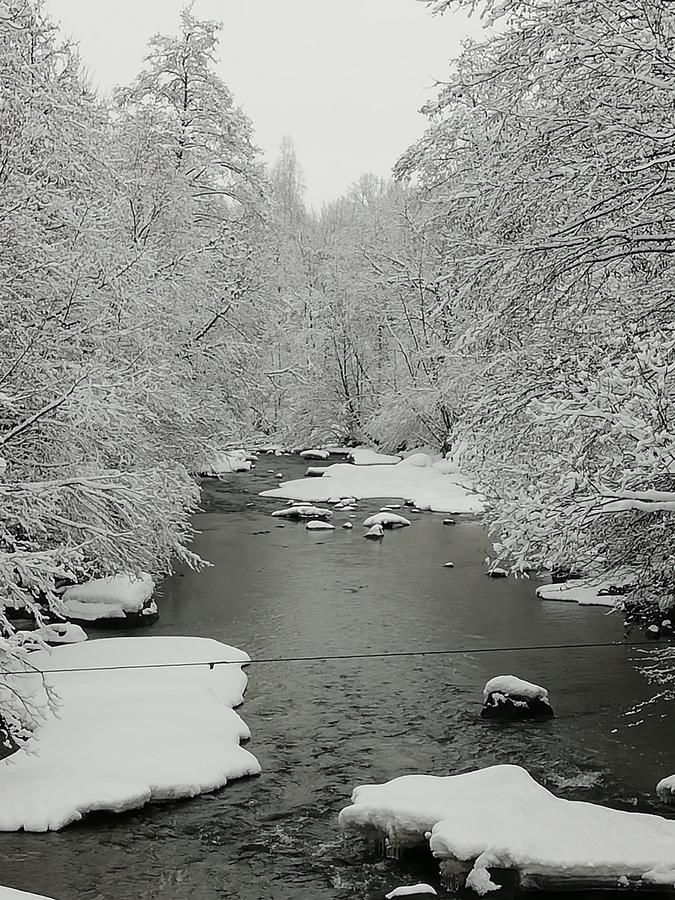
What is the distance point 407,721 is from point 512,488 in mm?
3124

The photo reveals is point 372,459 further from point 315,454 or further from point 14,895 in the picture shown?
point 14,895

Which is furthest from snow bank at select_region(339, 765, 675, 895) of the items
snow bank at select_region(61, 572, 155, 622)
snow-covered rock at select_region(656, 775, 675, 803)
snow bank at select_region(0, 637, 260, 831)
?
snow bank at select_region(61, 572, 155, 622)

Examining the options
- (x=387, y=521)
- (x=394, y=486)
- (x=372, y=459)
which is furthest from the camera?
(x=372, y=459)

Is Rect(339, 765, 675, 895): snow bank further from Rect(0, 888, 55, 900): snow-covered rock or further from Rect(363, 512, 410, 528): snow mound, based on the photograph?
Rect(363, 512, 410, 528): snow mound

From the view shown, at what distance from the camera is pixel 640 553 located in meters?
10.2

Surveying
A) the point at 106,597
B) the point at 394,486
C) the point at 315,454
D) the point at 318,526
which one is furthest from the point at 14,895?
the point at 315,454

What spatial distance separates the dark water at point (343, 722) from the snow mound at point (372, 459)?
15430 mm

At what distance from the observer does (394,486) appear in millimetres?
32125

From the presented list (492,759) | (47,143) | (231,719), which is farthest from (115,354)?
(492,759)

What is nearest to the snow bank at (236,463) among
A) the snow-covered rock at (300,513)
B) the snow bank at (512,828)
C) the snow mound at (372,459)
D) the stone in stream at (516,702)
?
the snow mound at (372,459)

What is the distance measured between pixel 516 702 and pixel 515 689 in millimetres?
162

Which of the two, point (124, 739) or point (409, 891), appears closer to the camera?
point (409, 891)

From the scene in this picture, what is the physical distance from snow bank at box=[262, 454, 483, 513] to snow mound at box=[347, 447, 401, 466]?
132 cm

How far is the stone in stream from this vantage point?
11469 millimetres
